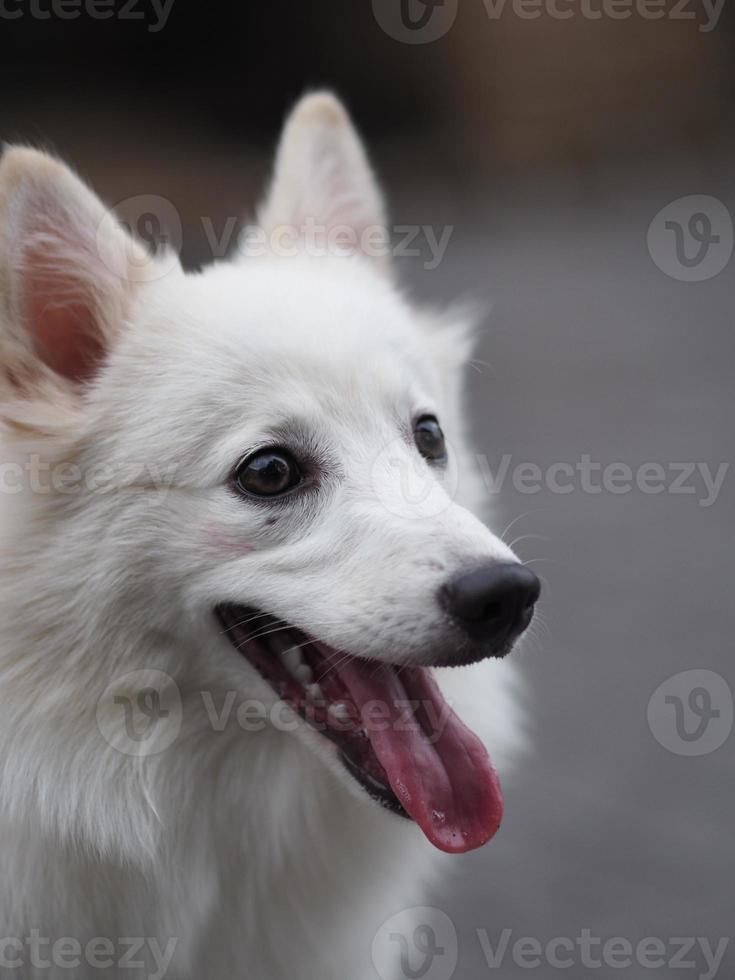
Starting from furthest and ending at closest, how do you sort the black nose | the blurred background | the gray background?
the blurred background → the gray background → the black nose

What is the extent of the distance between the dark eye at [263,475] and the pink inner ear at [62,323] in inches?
18.9

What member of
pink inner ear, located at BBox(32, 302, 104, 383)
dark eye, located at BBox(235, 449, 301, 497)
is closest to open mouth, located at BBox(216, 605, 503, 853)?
dark eye, located at BBox(235, 449, 301, 497)

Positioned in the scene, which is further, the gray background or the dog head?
the gray background

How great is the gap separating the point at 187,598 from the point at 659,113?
14.7 m

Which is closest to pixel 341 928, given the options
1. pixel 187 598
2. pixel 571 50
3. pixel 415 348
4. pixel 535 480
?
pixel 187 598

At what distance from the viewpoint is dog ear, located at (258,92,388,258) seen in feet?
10.8

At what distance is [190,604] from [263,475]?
13.3 inches

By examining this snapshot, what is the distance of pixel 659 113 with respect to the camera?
15398 mm

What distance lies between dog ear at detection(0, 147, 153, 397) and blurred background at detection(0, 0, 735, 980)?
287 mm

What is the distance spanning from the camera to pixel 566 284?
12.1 m

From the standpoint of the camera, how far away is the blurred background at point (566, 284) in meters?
4.31

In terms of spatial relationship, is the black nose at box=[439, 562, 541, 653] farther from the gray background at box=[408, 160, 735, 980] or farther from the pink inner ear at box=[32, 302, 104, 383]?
the gray background at box=[408, 160, 735, 980]

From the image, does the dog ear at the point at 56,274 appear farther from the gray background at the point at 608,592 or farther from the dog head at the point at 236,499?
the gray background at the point at 608,592

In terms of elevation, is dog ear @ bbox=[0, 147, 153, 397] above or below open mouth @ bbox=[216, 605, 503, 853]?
above
